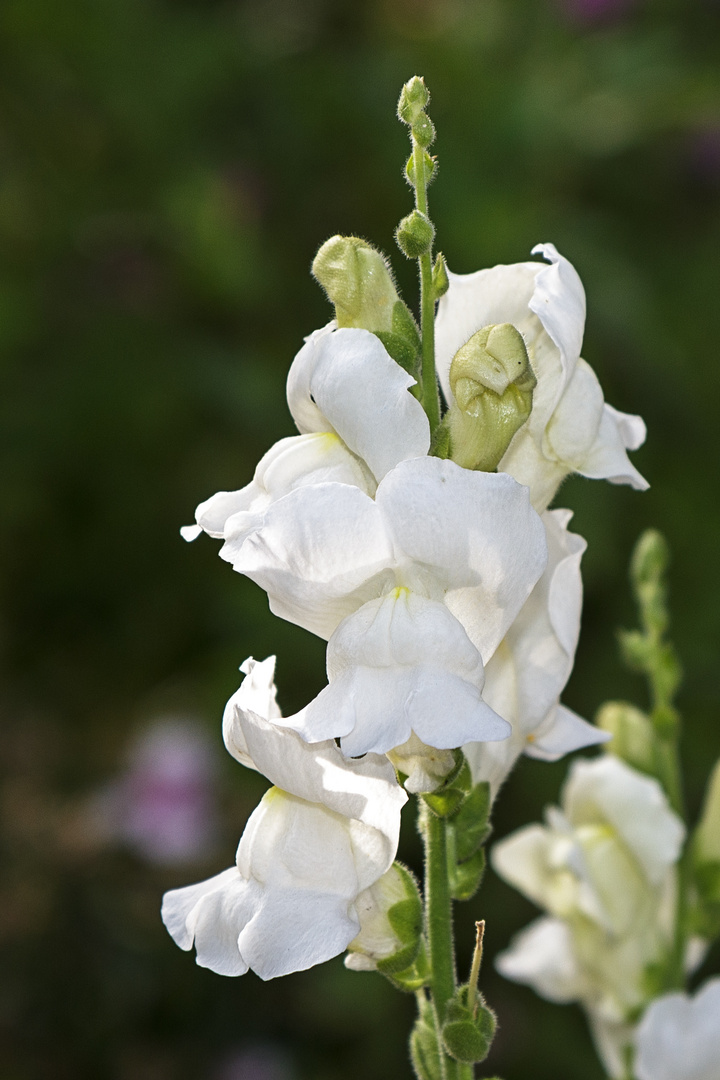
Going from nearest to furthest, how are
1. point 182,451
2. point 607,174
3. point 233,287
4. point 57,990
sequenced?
point 57,990
point 233,287
point 182,451
point 607,174

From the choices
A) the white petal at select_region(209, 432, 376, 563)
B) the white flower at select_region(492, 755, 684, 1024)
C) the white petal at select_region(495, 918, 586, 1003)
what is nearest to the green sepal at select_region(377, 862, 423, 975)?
the white petal at select_region(209, 432, 376, 563)

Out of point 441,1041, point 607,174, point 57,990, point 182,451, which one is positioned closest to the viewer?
point 441,1041

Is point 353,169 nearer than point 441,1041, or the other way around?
point 441,1041

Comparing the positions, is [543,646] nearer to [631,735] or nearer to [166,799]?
[631,735]

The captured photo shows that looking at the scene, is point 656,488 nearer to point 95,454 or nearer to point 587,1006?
point 95,454

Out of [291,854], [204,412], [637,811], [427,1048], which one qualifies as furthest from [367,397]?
[204,412]

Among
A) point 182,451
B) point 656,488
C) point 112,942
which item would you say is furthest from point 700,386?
point 112,942

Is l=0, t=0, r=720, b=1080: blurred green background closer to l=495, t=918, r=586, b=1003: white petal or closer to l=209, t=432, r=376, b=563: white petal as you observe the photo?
l=495, t=918, r=586, b=1003: white petal
